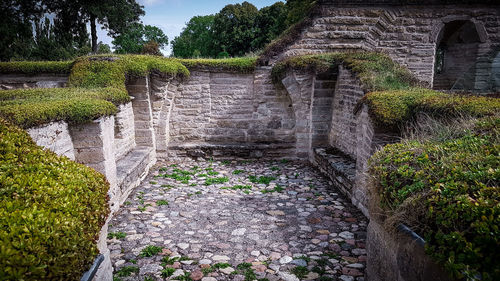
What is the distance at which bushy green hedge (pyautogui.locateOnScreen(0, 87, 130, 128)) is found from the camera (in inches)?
144

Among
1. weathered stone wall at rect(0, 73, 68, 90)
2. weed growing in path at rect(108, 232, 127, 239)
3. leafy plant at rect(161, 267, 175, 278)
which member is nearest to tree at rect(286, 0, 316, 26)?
weathered stone wall at rect(0, 73, 68, 90)

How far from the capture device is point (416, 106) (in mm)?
4625

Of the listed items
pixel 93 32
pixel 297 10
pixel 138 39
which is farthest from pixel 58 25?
pixel 297 10

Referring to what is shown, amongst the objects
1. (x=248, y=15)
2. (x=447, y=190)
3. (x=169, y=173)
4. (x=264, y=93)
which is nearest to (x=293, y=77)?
(x=264, y=93)

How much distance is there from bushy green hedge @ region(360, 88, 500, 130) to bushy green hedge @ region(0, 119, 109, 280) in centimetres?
393

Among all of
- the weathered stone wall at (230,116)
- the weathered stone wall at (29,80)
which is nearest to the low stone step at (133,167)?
the weathered stone wall at (230,116)

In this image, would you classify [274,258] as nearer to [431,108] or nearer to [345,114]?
[431,108]

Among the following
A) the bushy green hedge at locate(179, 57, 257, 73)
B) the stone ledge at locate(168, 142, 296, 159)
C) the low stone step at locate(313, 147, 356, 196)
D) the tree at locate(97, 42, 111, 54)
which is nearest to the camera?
the low stone step at locate(313, 147, 356, 196)

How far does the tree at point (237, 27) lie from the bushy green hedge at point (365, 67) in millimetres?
17862

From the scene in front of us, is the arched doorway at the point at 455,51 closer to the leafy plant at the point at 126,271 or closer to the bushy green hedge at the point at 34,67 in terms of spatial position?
the leafy plant at the point at 126,271

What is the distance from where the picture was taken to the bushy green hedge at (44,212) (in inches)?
65.1

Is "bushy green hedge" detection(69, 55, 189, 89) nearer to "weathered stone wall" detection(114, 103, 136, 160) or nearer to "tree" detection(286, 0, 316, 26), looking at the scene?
"weathered stone wall" detection(114, 103, 136, 160)

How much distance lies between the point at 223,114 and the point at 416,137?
5.61 metres

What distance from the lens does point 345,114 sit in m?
7.07
